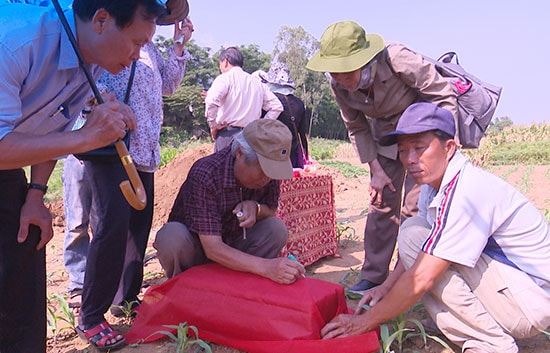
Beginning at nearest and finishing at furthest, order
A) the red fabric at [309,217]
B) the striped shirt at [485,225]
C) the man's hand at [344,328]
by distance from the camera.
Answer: the striped shirt at [485,225]
the man's hand at [344,328]
the red fabric at [309,217]

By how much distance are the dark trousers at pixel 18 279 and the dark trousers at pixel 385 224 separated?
76.7 inches

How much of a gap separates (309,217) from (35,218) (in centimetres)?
230

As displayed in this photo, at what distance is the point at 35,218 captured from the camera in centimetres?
183

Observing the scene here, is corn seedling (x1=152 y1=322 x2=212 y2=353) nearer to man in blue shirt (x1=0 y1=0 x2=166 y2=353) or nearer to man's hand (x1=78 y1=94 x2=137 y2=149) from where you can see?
man in blue shirt (x1=0 y1=0 x2=166 y2=353)

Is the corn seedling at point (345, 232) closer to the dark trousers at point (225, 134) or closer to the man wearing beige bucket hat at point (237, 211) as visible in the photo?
the dark trousers at point (225, 134)

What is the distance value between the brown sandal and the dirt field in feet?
0.21

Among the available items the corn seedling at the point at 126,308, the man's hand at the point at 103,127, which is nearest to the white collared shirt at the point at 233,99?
the corn seedling at the point at 126,308

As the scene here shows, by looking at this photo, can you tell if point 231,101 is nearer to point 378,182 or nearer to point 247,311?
point 378,182

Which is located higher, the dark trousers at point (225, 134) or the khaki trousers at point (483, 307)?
the dark trousers at point (225, 134)

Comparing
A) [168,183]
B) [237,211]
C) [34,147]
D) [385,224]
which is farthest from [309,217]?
[168,183]

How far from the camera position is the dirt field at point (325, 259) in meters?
2.37

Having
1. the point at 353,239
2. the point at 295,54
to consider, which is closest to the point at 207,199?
the point at 353,239

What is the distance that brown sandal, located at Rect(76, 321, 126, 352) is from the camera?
7.50 ft

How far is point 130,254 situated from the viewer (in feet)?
9.28
